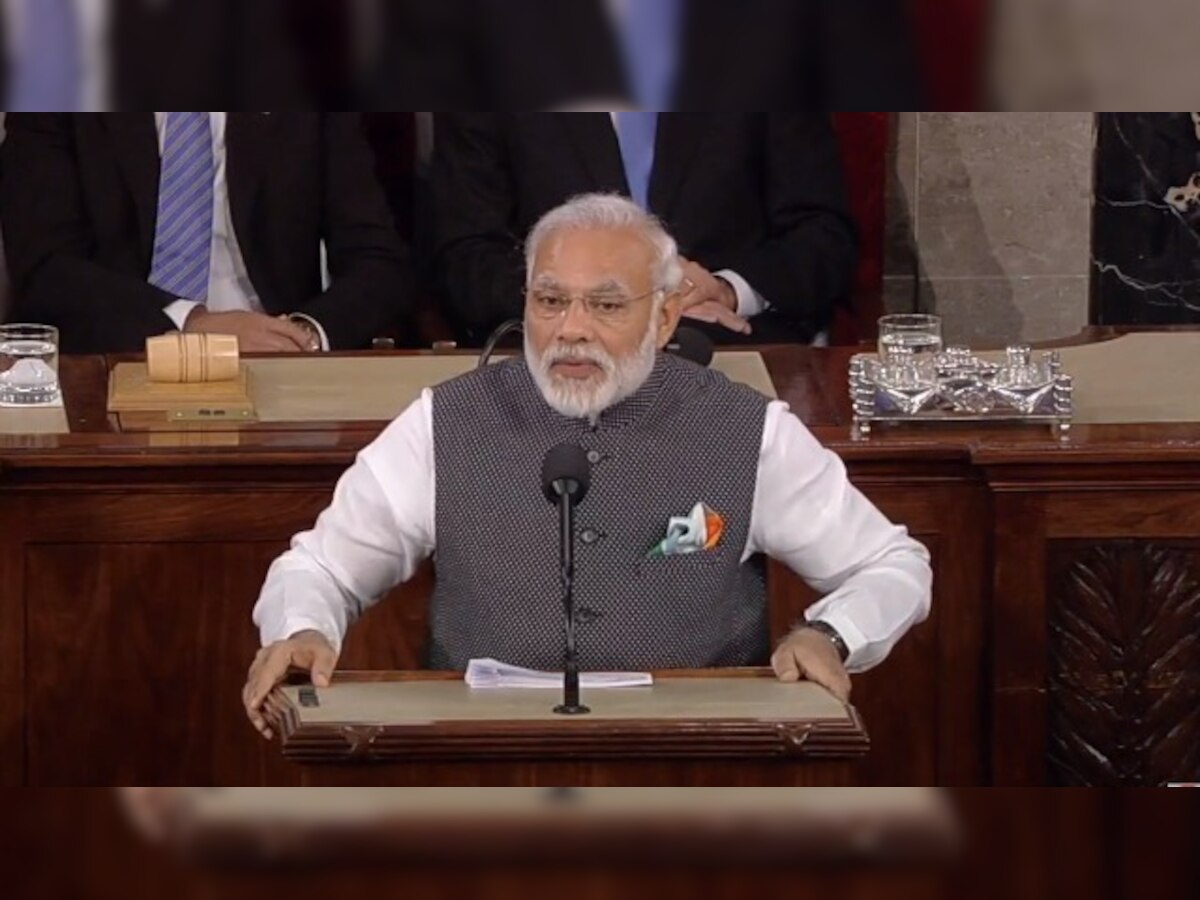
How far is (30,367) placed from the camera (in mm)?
A: 3004

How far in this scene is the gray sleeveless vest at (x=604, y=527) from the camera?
238cm

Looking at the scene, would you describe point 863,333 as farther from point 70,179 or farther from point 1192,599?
point 1192,599

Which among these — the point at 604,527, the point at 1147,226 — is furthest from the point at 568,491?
the point at 1147,226

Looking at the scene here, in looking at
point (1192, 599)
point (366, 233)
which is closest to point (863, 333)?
point (366, 233)

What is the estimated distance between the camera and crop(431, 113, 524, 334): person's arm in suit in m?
4.14

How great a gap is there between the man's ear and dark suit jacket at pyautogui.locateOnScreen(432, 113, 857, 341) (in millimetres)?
1537

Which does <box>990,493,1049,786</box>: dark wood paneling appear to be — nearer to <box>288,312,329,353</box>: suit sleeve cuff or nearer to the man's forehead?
the man's forehead

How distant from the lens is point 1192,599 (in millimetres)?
2807

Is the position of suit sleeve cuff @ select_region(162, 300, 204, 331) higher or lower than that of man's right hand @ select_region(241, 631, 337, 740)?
higher
